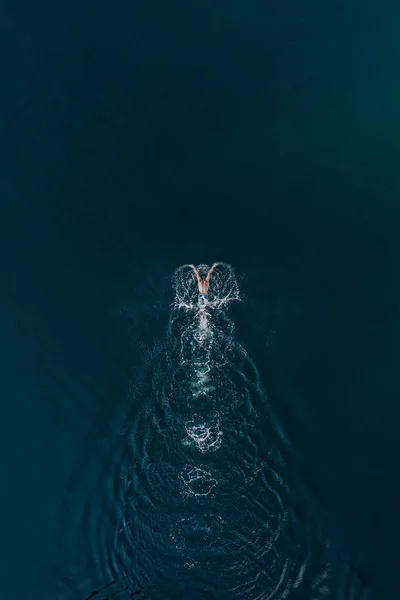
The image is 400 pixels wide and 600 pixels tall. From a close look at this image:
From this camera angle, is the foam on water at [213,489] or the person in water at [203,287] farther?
the person in water at [203,287]

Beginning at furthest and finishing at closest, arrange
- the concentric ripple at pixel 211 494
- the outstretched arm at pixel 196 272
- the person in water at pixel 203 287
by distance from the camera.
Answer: the outstretched arm at pixel 196 272, the person in water at pixel 203 287, the concentric ripple at pixel 211 494

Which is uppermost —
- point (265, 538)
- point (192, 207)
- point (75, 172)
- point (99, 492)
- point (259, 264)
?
point (75, 172)

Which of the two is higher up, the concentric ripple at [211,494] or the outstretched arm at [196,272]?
the outstretched arm at [196,272]

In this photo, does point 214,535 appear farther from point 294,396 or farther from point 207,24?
point 207,24

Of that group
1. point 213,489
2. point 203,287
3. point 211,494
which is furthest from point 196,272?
point 211,494

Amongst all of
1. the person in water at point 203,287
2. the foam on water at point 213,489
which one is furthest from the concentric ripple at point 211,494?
the person in water at point 203,287

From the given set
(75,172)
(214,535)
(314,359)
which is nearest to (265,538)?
(214,535)

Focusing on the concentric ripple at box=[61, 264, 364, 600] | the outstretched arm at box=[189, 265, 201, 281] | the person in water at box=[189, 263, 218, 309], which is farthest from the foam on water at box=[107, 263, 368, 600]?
the outstretched arm at box=[189, 265, 201, 281]

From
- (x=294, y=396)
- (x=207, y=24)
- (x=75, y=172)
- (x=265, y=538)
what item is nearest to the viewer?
(x=265, y=538)

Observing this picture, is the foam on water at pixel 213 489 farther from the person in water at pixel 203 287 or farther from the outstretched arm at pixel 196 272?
the outstretched arm at pixel 196 272
